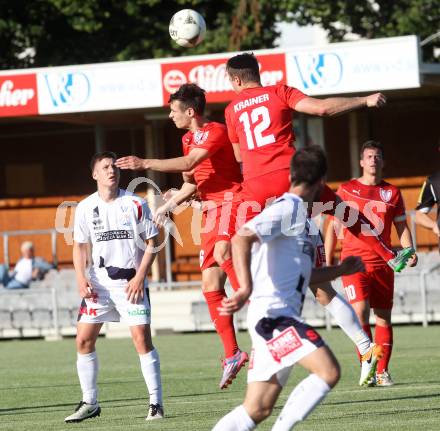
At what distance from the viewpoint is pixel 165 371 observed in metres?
14.4

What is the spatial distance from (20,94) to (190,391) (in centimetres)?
1221

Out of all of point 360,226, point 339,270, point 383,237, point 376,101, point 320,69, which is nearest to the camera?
point 339,270

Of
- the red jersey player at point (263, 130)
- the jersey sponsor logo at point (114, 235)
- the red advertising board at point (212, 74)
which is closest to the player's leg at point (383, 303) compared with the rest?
the red jersey player at point (263, 130)

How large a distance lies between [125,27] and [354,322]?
22.8 metres

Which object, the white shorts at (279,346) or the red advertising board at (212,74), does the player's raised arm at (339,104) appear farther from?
the red advertising board at (212,74)

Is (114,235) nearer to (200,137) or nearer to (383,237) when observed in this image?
(200,137)

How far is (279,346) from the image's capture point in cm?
679

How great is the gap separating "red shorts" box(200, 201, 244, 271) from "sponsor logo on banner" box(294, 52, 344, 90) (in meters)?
11.2

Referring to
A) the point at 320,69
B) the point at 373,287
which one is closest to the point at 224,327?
the point at 373,287

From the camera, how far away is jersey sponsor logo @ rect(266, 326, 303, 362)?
678 cm

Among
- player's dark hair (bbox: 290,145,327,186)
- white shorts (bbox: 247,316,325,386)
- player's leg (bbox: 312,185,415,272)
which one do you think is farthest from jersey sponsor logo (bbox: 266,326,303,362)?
player's leg (bbox: 312,185,415,272)

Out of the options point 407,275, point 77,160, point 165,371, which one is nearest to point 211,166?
point 165,371

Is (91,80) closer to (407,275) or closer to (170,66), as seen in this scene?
(170,66)

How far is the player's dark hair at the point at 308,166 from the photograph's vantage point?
6941mm
